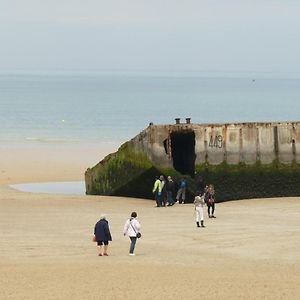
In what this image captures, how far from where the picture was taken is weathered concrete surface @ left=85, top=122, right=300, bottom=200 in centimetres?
3272

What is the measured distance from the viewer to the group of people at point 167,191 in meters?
31.4

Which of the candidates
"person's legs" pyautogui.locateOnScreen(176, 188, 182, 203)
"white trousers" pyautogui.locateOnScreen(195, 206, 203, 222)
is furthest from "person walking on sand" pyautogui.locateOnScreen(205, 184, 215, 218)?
"person's legs" pyautogui.locateOnScreen(176, 188, 182, 203)

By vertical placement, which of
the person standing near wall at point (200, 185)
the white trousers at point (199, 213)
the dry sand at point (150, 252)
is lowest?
the dry sand at point (150, 252)

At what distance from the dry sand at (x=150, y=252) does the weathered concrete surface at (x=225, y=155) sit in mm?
867

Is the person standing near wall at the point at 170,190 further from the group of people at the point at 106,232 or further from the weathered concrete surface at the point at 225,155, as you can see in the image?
the group of people at the point at 106,232

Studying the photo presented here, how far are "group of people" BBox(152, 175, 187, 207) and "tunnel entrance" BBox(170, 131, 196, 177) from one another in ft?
4.11

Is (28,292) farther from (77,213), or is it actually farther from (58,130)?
(58,130)

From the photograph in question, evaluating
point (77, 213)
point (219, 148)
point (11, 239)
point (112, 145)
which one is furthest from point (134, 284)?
point (112, 145)

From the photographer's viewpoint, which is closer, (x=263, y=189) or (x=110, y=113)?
(x=263, y=189)

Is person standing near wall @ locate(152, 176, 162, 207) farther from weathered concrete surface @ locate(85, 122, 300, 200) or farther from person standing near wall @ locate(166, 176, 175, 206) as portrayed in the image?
weathered concrete surface @ locate(85, 122, 300, 200)

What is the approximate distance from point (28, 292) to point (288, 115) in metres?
108

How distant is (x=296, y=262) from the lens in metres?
21.0

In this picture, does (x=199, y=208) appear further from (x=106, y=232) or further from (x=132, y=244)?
(x=106, y=232)

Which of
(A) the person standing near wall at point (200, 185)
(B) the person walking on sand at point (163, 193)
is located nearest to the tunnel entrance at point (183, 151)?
(A) the person standing near wall at point (200, 185)
